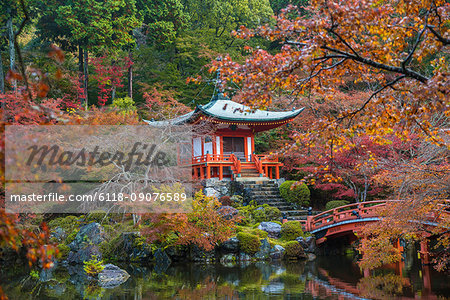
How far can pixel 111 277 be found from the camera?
414 inches

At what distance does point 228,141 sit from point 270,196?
3.76 metres

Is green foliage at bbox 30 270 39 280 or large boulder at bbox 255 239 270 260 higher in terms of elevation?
large boulder at bbox 255 239 270 260

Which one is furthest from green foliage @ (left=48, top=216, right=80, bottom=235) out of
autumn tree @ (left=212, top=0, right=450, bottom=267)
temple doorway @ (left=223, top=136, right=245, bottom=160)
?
autumn tree @ (left=212, top=0, right=450, bottom=267)

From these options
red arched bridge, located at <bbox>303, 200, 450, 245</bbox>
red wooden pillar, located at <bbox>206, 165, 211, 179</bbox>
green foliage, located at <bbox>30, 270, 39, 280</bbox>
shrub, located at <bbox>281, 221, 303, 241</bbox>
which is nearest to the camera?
green foliage, located at <bbox>30, 270, 39, 280</bbox>

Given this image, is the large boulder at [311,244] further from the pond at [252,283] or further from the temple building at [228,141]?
the temple building at [228,141]

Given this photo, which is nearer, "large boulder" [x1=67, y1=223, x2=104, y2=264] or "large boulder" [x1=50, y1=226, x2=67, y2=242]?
"large boulder" [x1=67, y1=223, x2=104, y2=264]

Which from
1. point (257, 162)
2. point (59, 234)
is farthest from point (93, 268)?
point (257, 162)

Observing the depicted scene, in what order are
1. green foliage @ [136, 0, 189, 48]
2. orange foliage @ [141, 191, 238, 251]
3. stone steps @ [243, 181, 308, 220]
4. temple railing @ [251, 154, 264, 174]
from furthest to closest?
green foliage @ [136, 0, 189, 48], temple railing @ [251, 154, 264, 174], stone steps @ [243, 181, 308, 220], orange foliage @ [141, 191, 238, 251]

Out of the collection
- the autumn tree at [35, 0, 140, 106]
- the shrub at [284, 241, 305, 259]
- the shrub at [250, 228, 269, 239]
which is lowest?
the shrub at [284, 241, 305, 259]

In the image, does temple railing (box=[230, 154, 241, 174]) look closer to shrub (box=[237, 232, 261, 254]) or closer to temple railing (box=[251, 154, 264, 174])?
temple railing (box=[251, 154, 264, 174])

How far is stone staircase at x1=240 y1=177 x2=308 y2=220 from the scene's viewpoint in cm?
1564

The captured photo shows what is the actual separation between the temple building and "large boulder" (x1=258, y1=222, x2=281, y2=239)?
3844 millimetres

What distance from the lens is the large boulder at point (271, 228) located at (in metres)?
13.8

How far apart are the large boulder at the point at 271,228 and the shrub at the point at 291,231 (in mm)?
213
